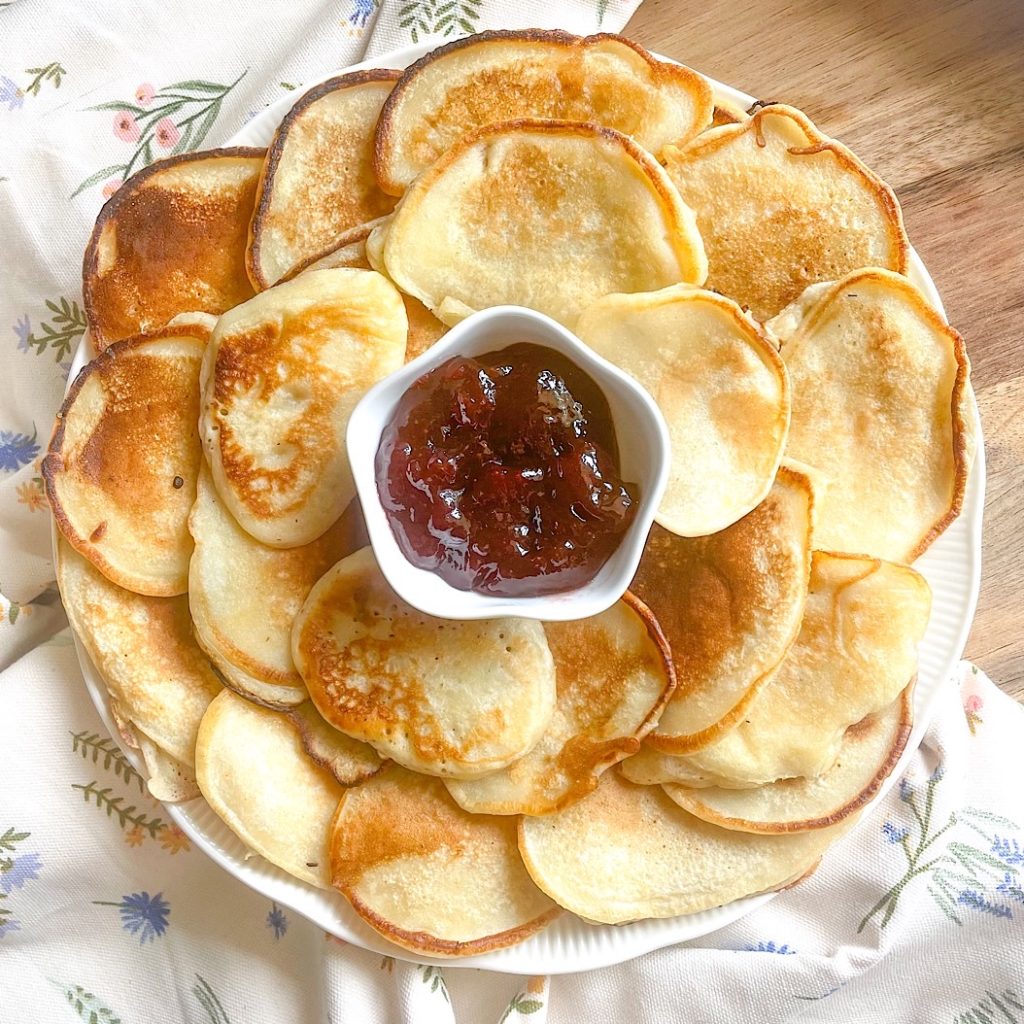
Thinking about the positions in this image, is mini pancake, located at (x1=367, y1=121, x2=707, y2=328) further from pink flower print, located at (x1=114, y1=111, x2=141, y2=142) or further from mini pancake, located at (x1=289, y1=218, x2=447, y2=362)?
pink flower print, located at (x1=114, y1=111, x2=141, y2=142)

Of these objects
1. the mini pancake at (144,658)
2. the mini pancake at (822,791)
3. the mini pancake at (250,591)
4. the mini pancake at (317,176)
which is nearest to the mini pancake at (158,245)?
the mini pancake at (317,176)

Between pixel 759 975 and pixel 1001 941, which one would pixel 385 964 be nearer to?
pixel 759 975

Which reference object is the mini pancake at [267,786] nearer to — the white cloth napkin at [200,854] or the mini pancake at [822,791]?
the white cloth napkin at [200,854]

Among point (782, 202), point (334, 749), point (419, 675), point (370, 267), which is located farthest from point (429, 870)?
point (782, 202)

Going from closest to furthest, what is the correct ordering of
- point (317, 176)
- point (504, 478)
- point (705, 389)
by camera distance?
point (504, 478) < point (705, 389) < point (317, 176)

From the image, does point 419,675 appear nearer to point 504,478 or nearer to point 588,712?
point 588,712

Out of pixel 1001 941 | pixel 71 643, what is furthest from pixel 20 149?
pixel 1001 941
